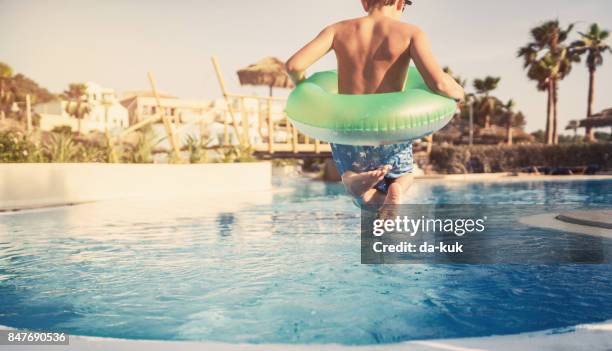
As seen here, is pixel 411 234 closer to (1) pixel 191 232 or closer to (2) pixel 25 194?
(1) pixel 191 232

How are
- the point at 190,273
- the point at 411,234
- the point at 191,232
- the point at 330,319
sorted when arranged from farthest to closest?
1. the point at 191,232
2. the point at 411,234
3. the point at 190,273
4. the point at 330,319

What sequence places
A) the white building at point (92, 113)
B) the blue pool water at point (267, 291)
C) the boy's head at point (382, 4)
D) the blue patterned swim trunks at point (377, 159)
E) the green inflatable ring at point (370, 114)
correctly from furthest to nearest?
the white building at point (92, 113) → the blue pool water at point (267, 291) → the blue patterned swim trunks at point (377, 159) → the boy's head at point (382, 4) → the green inflatable ring at point (370, 114)

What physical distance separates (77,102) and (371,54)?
157 ft

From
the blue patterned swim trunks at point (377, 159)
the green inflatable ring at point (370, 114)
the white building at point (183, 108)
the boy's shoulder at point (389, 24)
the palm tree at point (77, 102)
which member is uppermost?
the palm tree at point (77, 102)

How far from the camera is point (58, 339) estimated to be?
345cm

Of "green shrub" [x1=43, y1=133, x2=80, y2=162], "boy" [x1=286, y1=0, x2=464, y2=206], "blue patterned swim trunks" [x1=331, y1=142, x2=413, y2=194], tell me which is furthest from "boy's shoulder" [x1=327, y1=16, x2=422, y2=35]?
"green shrub" [x1=43, y1=133, x2=80, y2=162]

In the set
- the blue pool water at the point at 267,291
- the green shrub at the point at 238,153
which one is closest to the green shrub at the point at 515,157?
the green shrub at the point at 238,153

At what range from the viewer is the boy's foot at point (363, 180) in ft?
12.1

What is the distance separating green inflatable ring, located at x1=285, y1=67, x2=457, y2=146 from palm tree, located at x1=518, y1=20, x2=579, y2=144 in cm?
3751

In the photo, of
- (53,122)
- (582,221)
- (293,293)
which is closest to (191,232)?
(293,293)

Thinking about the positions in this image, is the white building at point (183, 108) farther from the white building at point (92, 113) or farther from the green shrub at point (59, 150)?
the white building at point (92, 113)

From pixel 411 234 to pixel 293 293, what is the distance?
13.4ft

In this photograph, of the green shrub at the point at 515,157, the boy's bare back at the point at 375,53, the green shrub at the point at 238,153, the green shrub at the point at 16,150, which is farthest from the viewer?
the green shrub at the point at 515,157

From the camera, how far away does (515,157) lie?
3397cm
